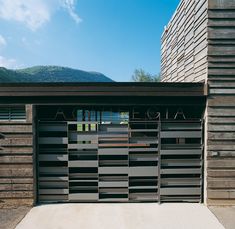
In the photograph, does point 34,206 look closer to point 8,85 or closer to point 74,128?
point 74,128

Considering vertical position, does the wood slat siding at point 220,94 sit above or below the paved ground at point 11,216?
above

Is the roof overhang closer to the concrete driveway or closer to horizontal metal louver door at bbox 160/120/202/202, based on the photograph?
horizontal metal louver door at bbox 160/120/202/202

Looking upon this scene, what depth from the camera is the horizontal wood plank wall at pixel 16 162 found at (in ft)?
22.5

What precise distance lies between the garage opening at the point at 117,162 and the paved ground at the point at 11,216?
76 cm

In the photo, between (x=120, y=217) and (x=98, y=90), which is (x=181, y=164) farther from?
(x=98, y=90)

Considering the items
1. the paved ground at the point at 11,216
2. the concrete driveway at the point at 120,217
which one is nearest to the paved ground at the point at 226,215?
the concrete driveway at the point at 120,217

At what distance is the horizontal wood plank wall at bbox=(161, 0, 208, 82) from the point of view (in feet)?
23.0

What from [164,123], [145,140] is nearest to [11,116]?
[145,140]

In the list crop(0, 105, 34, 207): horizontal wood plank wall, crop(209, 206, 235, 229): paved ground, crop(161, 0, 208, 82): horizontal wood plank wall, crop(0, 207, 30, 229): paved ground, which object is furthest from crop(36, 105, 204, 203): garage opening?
crop(161, 0, 208, 82): horizontal wood plank wall

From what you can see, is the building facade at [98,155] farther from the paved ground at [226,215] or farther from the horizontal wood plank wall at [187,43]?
the horizontal wood plank wall at [187,43]

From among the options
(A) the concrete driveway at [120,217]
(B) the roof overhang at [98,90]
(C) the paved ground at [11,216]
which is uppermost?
(B) the roof overhang at [98,90]

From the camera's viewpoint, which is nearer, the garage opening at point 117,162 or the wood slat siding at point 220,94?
the wood slat siding at point 220,94

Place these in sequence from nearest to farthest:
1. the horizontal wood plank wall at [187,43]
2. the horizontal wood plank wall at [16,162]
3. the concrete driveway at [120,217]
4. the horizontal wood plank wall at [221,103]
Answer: the concrete driveway at [120,217], the horizontal wood plank wall at [221,103], the horizontal wood plank wall at [16,162], the horizontal wood plank wall at [187,43]

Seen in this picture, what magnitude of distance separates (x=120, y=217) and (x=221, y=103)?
4623mm
